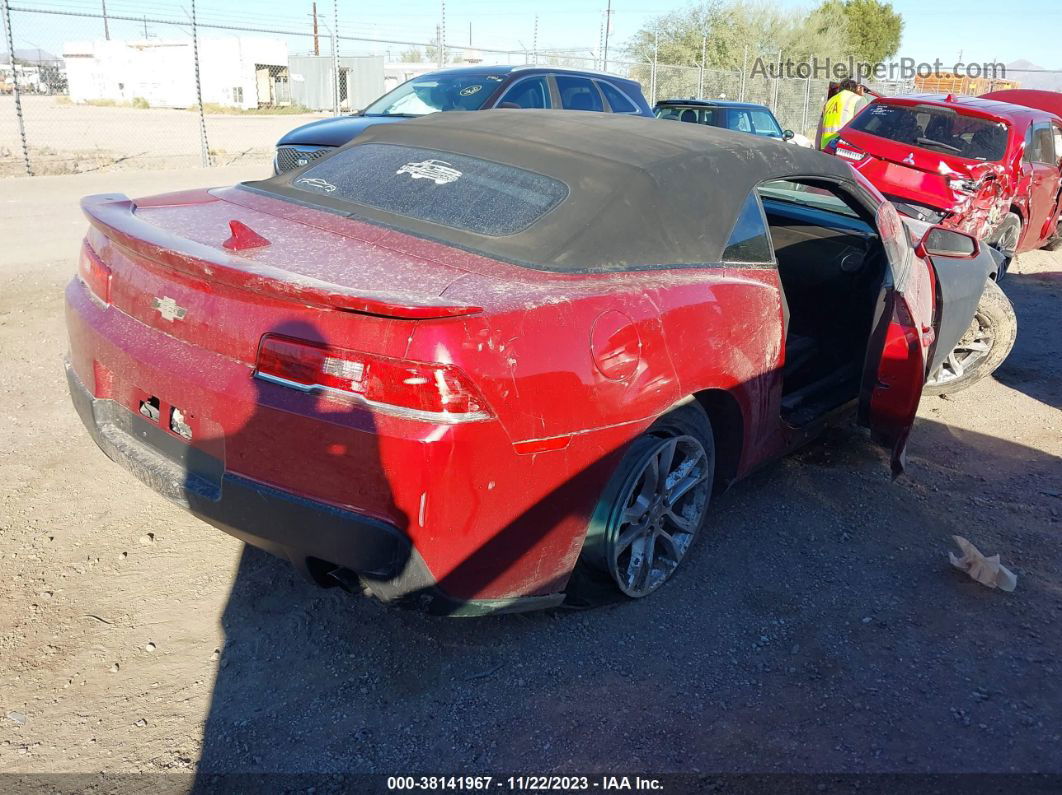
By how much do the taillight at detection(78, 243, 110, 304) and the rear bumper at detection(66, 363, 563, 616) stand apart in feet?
1.28

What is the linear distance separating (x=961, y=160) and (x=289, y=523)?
7.94 meters

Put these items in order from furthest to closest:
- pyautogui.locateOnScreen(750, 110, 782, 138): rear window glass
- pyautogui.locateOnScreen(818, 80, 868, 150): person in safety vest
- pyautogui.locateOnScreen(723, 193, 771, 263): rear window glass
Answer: pyautogui.locateOnScreen(750, 110, 782, 138): rear window glass, pyautogui.locateOnScreen(818, 80, 868, 150): person in safety vest, pyautogui.locateOnScreen(723, 193, 771, 263): rear window glass

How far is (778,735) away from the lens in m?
2.45

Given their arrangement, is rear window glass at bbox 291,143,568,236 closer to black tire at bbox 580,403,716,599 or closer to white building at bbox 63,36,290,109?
black tire at bbox 580,403,716,599

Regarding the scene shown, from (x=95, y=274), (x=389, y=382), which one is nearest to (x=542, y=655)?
(x=389, y=382)

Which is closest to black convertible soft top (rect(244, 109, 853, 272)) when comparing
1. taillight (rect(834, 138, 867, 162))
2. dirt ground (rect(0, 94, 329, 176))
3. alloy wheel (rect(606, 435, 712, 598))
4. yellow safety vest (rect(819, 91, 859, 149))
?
alloy wheel (rect(606, 435, 712, 598))

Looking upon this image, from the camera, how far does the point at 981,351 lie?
5445 millimetres

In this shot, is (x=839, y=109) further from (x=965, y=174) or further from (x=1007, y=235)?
(x=965, y=174)

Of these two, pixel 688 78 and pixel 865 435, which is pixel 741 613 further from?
pixel 688 78

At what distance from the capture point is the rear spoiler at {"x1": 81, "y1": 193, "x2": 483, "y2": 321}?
2076 mm

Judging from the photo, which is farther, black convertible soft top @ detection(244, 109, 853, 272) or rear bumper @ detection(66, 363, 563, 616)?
black convertible soft top @ detection(244, 109, 853, 272)

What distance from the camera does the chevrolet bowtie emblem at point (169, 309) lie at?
240cm

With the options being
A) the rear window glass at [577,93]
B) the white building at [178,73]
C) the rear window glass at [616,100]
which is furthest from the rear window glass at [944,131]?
the white building at [178,73]

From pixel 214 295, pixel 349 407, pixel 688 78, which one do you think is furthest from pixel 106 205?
pixel 688 78
